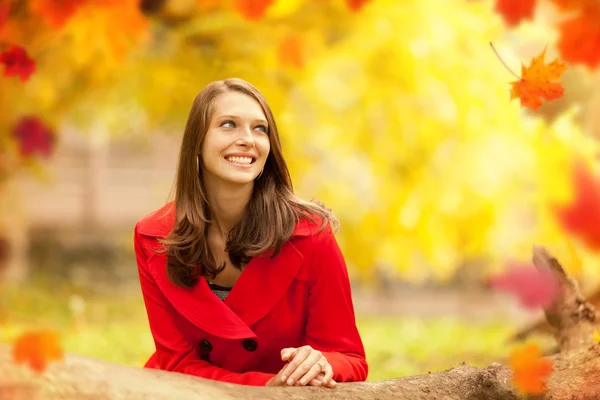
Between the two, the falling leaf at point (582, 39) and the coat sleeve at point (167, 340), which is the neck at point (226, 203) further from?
the falling leaf at point (582, 39)

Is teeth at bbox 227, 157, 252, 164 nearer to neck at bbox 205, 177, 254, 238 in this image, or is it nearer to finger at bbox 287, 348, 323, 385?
neck at bbox 205, 177, 254, 238

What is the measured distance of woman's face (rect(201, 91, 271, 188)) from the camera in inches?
68.9

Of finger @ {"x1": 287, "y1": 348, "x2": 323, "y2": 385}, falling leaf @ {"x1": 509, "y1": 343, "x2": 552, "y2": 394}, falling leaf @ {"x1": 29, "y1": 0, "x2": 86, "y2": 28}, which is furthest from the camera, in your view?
falling leaf @ {"x1": 29, "y1": 0, "x2": 86, "y2": 28}

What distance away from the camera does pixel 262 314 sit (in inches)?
70.0

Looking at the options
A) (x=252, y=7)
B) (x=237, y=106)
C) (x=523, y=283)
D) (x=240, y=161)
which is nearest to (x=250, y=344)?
(x=240, y=161)

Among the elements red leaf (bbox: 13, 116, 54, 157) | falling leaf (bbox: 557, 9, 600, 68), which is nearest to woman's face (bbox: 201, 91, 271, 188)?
falling leaf (bbox: 557, 9, 600, 68)

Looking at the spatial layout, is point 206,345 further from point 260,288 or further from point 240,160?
point 240,160

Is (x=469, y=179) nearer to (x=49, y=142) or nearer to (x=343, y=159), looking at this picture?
(x=343, y=159)

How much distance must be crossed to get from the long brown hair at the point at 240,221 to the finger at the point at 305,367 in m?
0.29

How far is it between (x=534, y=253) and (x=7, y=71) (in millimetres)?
1809

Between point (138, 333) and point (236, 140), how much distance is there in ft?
13.2

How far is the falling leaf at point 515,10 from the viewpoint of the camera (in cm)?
312

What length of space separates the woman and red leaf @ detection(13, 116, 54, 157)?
14.4 ft

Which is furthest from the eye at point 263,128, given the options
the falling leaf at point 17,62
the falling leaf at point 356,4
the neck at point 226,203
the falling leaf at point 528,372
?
the falling leaf at point 356,4
